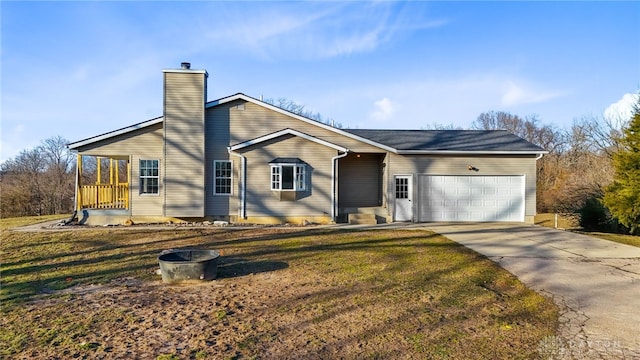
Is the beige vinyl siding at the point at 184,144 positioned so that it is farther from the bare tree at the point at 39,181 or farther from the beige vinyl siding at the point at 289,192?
the bare tree at the point at 39,181

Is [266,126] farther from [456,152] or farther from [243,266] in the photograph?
[243,266]

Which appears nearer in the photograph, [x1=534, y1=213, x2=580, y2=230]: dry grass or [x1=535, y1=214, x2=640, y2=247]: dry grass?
[x1=535, y1=214, x2=640, y2=247]: dry grass

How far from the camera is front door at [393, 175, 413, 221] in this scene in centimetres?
1494

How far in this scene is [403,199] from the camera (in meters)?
15.0

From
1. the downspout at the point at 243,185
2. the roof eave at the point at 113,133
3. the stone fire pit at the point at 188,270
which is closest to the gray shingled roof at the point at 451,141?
the downspout at the point at 243,185

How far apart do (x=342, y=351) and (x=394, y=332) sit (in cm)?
80

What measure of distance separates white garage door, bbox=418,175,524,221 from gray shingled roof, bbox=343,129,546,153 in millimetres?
1173

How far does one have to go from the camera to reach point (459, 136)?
17.3 m

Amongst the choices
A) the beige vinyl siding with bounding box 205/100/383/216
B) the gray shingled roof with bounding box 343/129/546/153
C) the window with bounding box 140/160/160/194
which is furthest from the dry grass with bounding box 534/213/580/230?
the window with bounding box 140/160/160/194

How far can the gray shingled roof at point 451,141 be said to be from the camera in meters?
15.0

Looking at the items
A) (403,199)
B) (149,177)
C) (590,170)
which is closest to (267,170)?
(149,177)

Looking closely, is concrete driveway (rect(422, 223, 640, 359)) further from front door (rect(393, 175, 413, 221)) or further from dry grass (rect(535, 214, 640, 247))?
front door (rect(393, 175, 413, 221))

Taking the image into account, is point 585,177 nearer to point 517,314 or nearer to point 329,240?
point 329,240

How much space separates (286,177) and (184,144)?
4035 mm
